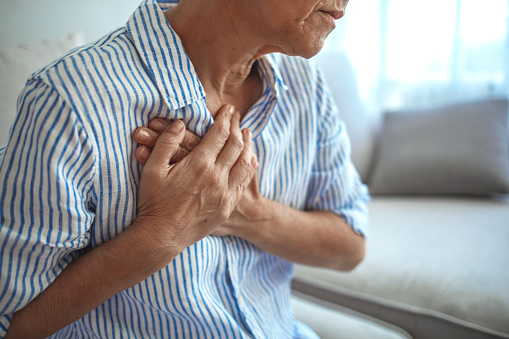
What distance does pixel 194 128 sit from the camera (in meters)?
0.72

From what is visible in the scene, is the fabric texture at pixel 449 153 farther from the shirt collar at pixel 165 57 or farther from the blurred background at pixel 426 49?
the shirt collar at pixel 165 57

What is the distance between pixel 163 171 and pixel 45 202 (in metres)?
0.17

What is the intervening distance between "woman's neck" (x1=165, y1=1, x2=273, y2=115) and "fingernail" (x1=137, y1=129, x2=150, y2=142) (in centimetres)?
15

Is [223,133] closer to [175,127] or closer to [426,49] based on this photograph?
[175,127]

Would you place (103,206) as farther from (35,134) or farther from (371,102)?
(371,102)

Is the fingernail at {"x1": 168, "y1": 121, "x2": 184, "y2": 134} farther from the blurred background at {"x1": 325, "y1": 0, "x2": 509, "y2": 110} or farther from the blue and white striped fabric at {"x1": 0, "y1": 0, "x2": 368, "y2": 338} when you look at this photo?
the blurred background at {"x1": 325, "y1": 0, "x2": 509, "y2": 110}

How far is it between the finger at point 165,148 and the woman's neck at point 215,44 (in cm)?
12

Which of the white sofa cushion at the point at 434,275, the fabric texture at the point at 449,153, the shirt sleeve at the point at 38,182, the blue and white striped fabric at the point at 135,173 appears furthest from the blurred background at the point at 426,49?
the shirt sleeve at the point at 38,182

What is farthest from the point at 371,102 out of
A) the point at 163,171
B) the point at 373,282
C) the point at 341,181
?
the point at 163,171

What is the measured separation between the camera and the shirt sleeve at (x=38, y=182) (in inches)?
22.6

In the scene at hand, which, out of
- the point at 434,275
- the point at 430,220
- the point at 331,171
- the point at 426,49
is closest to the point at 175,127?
the point at 331,171

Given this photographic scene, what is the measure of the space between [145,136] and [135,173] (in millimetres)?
63

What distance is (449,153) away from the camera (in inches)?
78.8

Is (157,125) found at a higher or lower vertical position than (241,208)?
higher
